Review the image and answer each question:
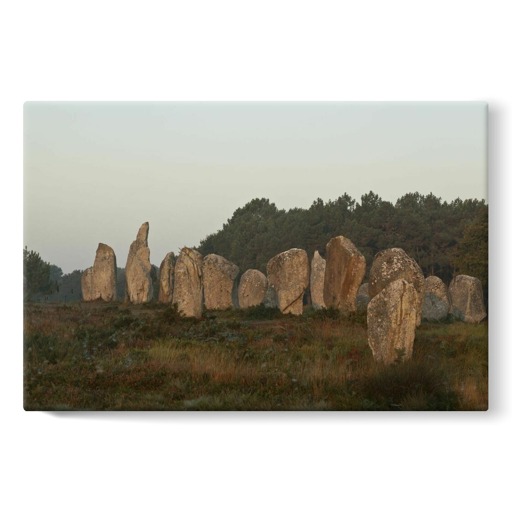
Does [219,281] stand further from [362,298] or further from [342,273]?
[362,298]

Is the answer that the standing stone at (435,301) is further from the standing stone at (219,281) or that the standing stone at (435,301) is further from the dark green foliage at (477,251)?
the standing stone at (219,281)

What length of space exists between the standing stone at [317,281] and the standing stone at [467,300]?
159cm

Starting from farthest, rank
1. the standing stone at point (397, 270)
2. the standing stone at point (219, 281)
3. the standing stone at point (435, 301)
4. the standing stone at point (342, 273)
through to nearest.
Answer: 1. the standing stone at point (342, 273)
2. the standing stone at point (219, 281)
3. the standing stone at point (397, 270)
4. the standing stone at point (435, 301)

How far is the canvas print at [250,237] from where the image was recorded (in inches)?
569

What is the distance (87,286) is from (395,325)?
361 centimetres

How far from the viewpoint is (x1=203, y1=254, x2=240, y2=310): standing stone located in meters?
14.8

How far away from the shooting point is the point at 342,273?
49.8 ft

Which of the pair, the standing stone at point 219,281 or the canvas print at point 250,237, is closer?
the canvas print at point 250,237

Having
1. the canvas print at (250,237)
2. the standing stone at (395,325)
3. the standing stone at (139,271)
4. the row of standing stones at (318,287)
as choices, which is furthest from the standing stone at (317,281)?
the standing stone at (139,271)

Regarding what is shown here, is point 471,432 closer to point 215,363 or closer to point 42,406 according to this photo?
point 215,363

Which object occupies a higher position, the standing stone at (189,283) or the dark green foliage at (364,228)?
the dark green foliage at (364,228)

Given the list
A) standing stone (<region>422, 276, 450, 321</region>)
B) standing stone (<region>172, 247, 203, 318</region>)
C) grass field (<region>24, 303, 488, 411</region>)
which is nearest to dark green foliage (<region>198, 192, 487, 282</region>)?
standing stone (<region>422, 276, 450, 321</region>)

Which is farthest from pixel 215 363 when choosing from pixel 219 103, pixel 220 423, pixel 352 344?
pixel 219 103
